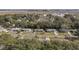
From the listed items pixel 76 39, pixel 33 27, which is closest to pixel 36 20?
pixel 33 27

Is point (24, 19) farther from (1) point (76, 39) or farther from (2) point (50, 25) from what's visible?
(1) point (76, 39)

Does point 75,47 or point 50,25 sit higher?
point 50,25

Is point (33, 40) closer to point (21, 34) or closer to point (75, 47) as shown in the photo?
point (21, 34)
